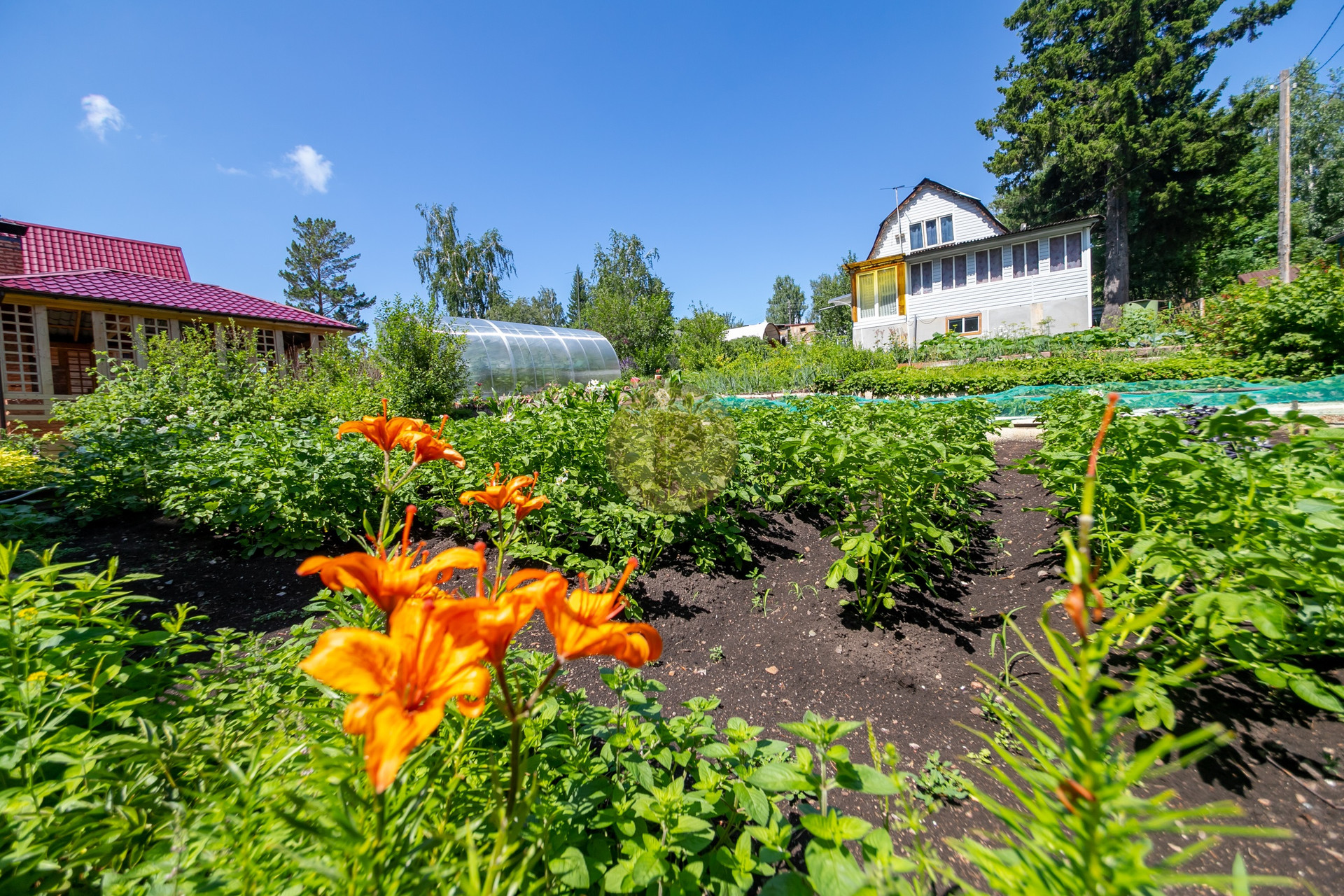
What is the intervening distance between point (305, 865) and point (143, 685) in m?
1.06

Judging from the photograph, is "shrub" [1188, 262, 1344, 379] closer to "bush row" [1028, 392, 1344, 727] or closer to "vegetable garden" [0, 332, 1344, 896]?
"vegetable garden" [0, 332, 1344, 896]

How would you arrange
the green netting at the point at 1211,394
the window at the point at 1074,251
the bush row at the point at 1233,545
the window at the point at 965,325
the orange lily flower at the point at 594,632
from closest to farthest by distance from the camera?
the orange lily flower at the point at 594,632 → the bush row at the point at 1233,545 → the green netting at the point at 1211,394 → the window at the point at 1074,251 → the window at the point at 965,325

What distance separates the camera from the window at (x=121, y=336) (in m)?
11.9

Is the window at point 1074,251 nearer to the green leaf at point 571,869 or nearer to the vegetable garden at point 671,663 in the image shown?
the vegetable garden at point 671,663

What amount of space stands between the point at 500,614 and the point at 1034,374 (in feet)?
45.2

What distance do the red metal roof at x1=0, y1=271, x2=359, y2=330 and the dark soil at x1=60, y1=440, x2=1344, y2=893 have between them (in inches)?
406

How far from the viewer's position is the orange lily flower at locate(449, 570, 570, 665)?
673 millimetres

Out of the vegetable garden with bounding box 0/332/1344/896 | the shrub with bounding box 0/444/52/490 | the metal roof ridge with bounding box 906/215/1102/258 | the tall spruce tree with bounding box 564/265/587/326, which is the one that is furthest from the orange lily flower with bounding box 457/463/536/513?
the tall spruce tree with bounding box 564/265/587/326

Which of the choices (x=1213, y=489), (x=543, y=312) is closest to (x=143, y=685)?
(x=1213, y=489)

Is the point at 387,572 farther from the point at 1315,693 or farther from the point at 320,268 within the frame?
the point at 320,268

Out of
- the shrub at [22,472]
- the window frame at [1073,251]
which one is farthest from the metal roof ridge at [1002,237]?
the shrub at [22,472]

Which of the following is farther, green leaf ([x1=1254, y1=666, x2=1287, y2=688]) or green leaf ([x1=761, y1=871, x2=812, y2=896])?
green leaf ([x1=1254, y1=666, x2=1287, y2=688])

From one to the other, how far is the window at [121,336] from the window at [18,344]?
1.14m

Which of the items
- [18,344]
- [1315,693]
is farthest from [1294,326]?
[18,344]
